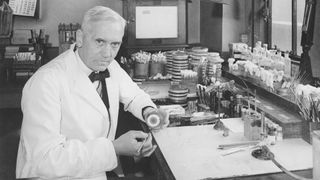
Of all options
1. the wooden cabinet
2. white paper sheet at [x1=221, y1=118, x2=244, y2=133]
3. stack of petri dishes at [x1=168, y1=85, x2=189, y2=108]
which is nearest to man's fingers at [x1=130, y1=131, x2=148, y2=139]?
white paper sheet at [x1=221, y1=118, x2=244, y2=133]

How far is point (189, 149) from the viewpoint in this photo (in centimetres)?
232

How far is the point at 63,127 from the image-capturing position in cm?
226

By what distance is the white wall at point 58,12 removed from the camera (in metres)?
6.14

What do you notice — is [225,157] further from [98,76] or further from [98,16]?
[98,16]

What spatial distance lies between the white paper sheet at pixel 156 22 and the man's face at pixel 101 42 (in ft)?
9.90

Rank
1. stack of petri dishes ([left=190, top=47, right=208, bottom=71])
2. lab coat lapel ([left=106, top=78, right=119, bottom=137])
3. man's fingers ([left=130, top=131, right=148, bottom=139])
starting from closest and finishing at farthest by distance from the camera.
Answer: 1. man's fingers ([left=130, top=131, right=148, bottom=139])
2. lab coat lapel ([left=106, top=78, right=119, bottom=137])
3. stack of petri dishes ([left=190, top=47, right=208, bottom=71])

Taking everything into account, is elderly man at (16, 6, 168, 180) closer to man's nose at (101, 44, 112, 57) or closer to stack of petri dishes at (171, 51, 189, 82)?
man's nose at (101, 44, 112, 57)

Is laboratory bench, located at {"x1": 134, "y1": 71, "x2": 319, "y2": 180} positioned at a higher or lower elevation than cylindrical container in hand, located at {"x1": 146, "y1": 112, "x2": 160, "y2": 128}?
lower

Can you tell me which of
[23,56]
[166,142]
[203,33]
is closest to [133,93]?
[166,142]

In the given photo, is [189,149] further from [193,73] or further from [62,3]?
[62,3]

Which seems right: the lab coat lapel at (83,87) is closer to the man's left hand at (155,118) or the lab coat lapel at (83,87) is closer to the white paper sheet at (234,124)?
the man's left hand at (155,118)

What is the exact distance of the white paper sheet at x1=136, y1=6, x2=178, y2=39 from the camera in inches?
207

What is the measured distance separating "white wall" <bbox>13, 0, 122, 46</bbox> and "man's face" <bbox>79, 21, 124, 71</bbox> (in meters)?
3.97

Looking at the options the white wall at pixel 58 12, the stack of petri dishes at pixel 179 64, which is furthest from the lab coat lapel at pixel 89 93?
the white wall at pixel 58 12
